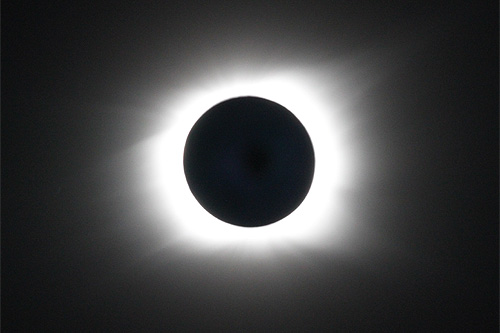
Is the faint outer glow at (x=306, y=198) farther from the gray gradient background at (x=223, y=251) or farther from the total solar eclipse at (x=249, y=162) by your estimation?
the total solar eclipse at (x=249, y=162)

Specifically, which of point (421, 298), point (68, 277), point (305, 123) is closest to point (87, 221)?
point (68, 277)

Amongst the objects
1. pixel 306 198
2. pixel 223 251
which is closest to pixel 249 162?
pixel 306 198

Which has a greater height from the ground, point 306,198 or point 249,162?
point 306,198

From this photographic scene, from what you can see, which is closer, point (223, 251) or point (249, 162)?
point (249, 162)

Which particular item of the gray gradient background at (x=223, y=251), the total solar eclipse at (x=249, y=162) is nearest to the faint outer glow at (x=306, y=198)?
the gray gradient background at (x=223, y=251)

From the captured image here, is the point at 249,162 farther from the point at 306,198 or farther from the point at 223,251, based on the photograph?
the point at 223,251

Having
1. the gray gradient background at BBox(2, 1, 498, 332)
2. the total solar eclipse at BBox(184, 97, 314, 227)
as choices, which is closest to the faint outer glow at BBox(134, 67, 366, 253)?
the gray gradient background at BBox(2, 1, 498, 332)
